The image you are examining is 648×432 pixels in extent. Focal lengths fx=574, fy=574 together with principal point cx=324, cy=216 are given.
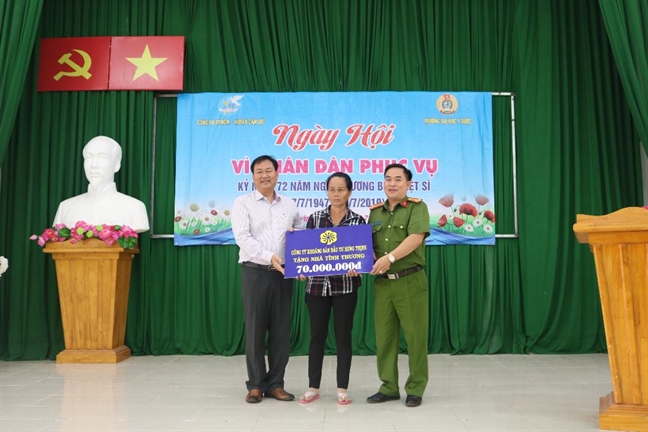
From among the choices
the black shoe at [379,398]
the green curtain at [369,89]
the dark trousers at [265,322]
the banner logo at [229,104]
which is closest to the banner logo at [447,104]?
the green curtain at [369,89]

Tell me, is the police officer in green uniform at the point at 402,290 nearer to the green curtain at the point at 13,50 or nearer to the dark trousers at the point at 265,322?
the dark trousers at the point at 265,322

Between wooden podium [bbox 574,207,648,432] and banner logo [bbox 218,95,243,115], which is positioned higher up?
banner logo [bbox 218,95,243,115]

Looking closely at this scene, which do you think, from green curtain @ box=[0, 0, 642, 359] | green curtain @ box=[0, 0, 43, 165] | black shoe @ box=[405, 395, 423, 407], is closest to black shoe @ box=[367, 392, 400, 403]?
black shoe @ box=[405, 395, 423, 407]

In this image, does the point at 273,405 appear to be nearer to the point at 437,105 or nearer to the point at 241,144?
the point at 241,144

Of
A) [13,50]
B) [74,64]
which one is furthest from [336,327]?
[74,64]

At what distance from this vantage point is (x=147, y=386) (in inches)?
148

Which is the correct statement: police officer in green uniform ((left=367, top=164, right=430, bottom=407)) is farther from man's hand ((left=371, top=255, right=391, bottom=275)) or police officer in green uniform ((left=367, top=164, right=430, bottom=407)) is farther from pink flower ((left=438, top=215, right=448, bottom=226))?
pink flower ((left=438, top=215, right=448, bottom=226))

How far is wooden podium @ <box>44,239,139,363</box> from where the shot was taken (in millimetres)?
4723

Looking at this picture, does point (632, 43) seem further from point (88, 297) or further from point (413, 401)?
point (88, 297)

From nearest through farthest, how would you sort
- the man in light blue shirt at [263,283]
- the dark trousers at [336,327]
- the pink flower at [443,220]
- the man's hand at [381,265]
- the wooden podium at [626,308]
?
the wooden podium at [626,308] → the man's hand at [381,265] → the dark trousers at [336,327] → the man in light blue shirt at [263,283] → the pink flower at [443,220]

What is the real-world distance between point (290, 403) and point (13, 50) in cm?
354

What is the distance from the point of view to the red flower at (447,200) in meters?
5.24

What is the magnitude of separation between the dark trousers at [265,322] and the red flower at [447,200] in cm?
230

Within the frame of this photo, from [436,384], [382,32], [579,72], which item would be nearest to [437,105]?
[382,32]
